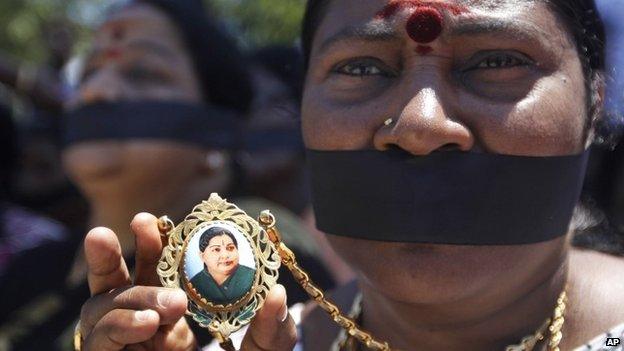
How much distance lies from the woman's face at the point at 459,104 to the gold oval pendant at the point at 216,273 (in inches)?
13.4

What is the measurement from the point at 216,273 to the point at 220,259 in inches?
1.1

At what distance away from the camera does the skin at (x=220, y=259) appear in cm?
179

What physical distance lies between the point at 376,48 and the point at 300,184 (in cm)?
286

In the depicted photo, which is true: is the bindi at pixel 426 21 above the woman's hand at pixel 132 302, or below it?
above

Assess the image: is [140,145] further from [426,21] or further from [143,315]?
[143,315]

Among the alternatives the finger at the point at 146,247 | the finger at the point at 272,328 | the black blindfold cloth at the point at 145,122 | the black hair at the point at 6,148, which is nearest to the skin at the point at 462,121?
the finger at the point at 272,328

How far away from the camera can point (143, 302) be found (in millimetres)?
1718

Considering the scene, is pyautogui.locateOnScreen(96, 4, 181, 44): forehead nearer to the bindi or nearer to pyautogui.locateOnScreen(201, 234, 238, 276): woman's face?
the bindi

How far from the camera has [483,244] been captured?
1.96 m

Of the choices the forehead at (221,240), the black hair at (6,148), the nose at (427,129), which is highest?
the nose at (427,129)

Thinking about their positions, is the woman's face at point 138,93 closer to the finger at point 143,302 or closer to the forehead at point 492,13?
the forehead at point 492,13

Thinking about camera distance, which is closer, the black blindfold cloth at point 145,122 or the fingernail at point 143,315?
the fingernail at point 143,315

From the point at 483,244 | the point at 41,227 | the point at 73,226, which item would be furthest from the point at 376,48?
the point at 73,226

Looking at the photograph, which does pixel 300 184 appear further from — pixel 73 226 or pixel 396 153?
pixel 396 153
